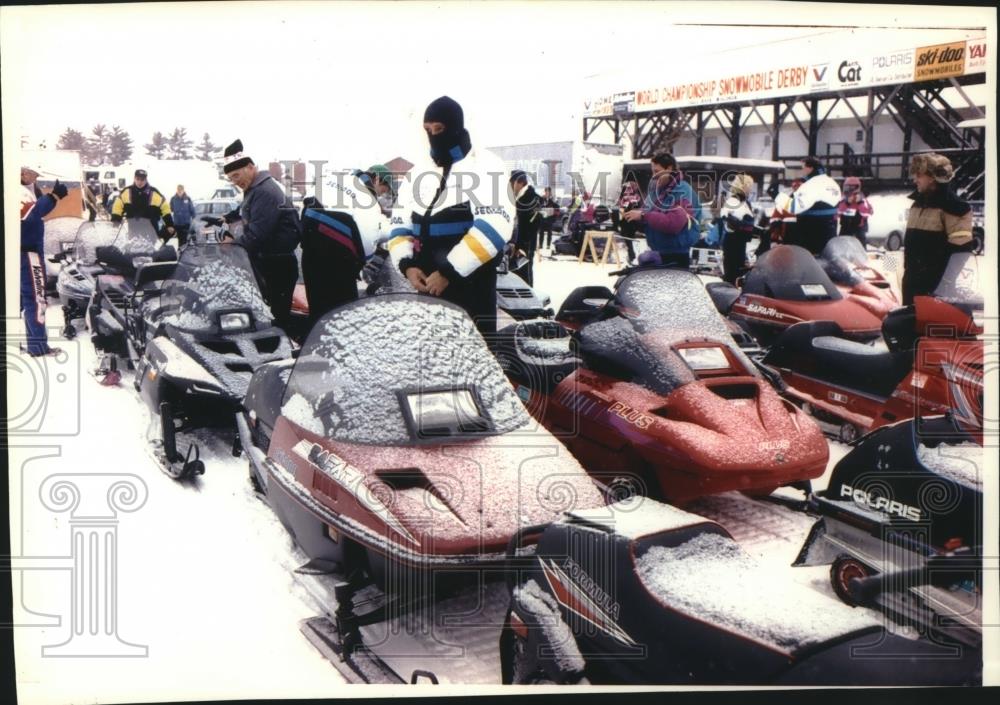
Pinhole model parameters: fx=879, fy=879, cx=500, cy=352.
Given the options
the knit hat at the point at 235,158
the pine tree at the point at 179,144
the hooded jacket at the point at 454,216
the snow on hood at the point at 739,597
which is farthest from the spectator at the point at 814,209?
the pine tree at the point at 179,144

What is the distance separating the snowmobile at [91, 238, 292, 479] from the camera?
2.54 metres

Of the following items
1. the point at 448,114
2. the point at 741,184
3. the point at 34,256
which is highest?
the point at 448,114

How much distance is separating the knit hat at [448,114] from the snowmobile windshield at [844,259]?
4.07 ft

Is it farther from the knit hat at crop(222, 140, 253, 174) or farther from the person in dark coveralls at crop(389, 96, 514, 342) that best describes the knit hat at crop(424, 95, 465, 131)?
the knit hat at crop(222, 140, 253, 174)

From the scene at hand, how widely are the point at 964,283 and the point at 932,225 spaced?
200 mm

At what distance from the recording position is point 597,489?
2312 millimetres

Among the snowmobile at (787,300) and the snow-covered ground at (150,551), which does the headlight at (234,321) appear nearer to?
the snow-covered ground at (150,551)

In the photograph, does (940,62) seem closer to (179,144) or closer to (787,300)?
(787,300)

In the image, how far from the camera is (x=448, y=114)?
243 cm

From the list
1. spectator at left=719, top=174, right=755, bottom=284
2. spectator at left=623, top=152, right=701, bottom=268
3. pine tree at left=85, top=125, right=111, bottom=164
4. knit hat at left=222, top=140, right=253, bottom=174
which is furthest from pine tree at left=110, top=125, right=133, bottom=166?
spectator at left=719, top=174, right=755, bottom=284

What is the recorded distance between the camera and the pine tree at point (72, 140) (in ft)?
8.03

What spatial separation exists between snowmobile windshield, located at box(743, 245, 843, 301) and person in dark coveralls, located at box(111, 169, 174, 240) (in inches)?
70.7

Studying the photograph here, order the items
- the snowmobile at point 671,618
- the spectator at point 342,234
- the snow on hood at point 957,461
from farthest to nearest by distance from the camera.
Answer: the spectator at point 342,234
the snow on hood at point 957,461
the snowmobile at point 671,618

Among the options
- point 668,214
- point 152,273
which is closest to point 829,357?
point 668,214
